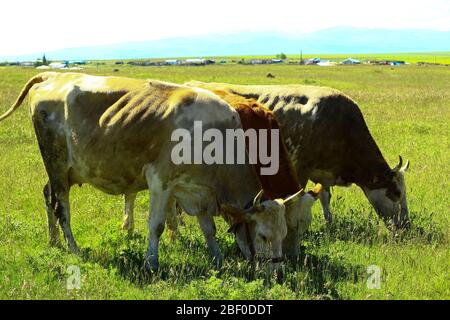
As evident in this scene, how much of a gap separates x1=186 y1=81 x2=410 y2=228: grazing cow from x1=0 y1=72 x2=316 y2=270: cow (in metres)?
2.92

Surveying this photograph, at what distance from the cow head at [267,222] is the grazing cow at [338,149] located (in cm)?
314

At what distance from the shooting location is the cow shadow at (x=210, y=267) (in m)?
7.27

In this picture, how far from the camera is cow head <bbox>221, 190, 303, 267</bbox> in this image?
23.8 feet

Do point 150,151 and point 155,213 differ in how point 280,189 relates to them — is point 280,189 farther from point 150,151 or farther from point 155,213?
point 150,151

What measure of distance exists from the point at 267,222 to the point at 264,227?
0.25ft

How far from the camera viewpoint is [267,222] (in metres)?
7.31

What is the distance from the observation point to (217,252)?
816 cm

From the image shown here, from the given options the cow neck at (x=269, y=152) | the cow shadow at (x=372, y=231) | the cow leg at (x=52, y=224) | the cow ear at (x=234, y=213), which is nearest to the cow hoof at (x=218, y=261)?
the cow ear at (x=234, y=213)

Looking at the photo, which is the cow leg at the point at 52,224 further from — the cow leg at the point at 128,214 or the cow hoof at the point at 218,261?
the cow hoof at the point at 218,261

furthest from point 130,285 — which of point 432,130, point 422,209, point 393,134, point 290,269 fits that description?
point 432,130

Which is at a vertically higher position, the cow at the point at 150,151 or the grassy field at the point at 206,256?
the cow at the point at 150,151
